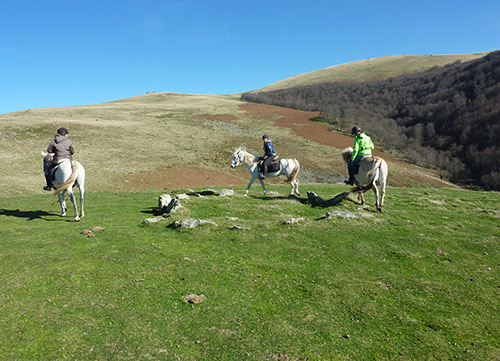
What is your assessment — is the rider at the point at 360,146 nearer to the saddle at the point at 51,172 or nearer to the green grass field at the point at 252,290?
the green grass field at the point at 252,290

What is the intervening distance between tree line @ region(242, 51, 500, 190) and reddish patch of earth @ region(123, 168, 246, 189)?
156 ft

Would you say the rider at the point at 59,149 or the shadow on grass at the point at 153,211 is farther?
the shadow on grass at the point at 153,211

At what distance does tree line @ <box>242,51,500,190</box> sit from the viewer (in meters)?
66.7

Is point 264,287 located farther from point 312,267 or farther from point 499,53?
point 499,53

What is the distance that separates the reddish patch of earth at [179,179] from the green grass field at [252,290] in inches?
837

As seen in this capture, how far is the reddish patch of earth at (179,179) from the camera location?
1330 inches

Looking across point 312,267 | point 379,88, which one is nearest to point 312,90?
point 379,88

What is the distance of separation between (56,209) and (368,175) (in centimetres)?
1745

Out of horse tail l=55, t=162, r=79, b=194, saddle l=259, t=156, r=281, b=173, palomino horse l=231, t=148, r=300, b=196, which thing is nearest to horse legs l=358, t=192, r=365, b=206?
palomino horse l=231, t=148, r=300, b=196

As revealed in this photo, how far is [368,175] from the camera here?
1423cm

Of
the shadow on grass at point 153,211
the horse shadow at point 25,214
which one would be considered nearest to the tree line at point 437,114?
the shadow on grass at point 153,211

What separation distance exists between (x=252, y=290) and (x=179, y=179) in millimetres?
31731

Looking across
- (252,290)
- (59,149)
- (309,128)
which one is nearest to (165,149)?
(59,149)

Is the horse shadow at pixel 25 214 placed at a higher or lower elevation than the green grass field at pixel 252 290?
higher
